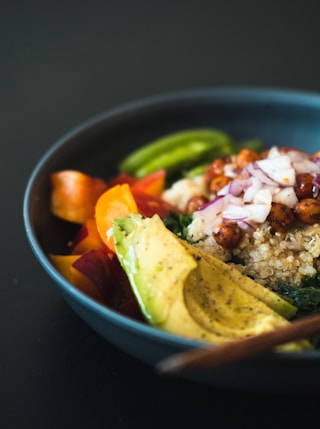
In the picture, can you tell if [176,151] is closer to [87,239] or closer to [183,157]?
[183,157]

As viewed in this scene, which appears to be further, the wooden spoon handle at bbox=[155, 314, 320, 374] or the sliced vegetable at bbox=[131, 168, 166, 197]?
the sliced vegetable at bbox=[131, 168, 166, 197]

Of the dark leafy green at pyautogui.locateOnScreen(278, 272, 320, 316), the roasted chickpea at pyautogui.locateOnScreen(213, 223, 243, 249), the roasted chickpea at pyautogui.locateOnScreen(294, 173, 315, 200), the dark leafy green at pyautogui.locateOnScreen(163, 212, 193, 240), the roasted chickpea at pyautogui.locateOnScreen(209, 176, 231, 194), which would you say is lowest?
the dark leafy green at pyautogui.locateOnScreen(278, 272, 320, 316)

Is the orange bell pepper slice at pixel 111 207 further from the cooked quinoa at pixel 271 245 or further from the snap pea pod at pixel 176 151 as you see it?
the snap pea pod at pixel 176 151

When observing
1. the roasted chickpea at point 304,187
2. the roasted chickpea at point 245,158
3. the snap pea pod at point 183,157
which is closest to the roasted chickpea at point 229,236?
the roasted chickpea at point 304,187

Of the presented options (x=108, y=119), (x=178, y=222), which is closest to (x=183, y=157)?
(x=108, y=119)

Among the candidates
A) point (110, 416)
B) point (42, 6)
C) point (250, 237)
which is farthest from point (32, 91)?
point (110, 416)

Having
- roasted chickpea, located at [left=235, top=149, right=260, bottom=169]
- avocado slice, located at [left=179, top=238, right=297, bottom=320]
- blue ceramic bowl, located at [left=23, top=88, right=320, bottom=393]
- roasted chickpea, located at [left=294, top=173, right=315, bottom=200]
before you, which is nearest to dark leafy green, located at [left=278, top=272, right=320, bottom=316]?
avocado slice, located at [left=179, top=238, right=297, bottom=320]

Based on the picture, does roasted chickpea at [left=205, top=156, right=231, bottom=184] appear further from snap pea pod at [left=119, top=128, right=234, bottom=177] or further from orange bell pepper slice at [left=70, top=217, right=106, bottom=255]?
orange bell pepper slice at [left=70, top=217, right=106, bottom=255]
